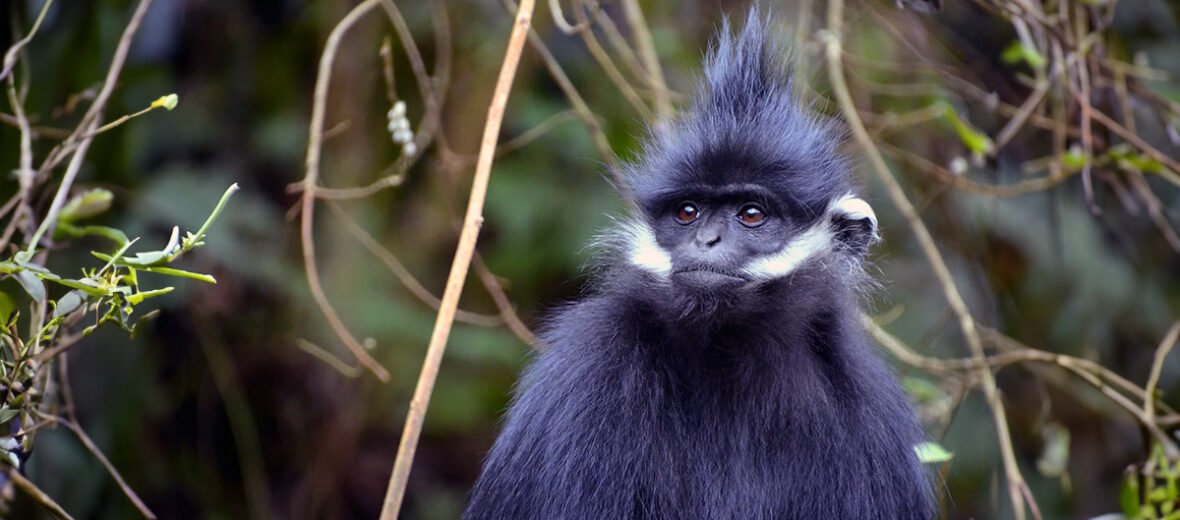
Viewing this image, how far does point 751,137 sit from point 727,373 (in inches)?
25.9

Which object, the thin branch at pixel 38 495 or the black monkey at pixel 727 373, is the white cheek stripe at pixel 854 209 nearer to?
the black monkey at pixel 727 373

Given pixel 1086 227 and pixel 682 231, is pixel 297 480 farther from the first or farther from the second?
pixel 1086 227

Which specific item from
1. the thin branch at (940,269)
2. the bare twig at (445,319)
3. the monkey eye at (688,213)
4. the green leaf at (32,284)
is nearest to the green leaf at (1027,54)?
the thin branch at (940,269)

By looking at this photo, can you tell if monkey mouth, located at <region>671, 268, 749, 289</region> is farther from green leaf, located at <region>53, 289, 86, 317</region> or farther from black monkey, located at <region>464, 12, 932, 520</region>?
green leaf, located at <region>53, 289, 86, 317</region>

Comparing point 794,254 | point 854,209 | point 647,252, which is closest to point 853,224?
point 854,209

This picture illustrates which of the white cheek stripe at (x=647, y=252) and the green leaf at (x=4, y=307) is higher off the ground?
the green leaf at (x=4, y=307)

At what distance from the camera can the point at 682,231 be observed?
3240 mm

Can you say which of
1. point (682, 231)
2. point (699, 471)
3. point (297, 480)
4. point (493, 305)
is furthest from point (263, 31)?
point (699, 471)

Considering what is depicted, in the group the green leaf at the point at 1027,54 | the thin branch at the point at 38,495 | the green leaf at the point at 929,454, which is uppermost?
the green leaf at the point at 1027,54

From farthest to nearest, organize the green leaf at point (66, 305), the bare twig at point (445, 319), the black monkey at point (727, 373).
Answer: the black monkey at point (727, 373)
the bare twig at point (445, 319)
the green leaf at point (66, 305)

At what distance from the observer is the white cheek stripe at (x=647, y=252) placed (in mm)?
3236

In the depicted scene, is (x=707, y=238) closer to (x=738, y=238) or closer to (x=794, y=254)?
(x=738, y=238)

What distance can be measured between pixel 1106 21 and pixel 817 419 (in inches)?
85.9

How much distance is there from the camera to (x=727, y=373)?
309 centimetres
